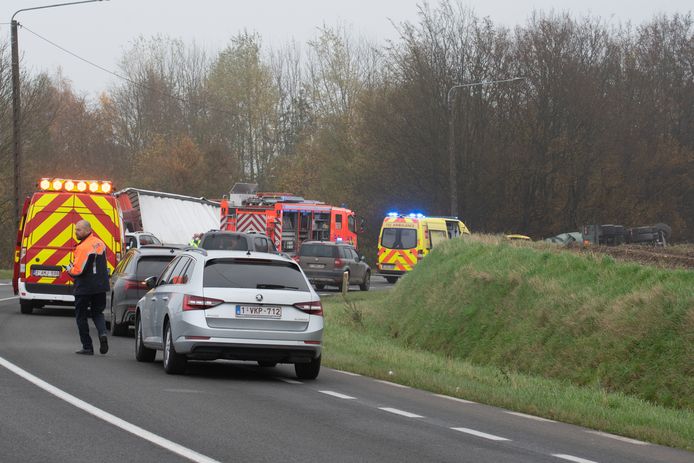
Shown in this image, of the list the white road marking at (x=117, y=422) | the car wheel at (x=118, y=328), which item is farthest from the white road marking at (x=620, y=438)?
the car wheel at (x=118, y=328)

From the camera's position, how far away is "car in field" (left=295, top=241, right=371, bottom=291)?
1702 inches

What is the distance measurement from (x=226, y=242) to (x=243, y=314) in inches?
696

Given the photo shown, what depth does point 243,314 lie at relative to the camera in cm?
1487

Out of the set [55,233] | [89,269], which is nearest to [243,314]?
[89,269]

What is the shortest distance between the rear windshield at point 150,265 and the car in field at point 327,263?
20.7m

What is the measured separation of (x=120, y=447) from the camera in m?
9.41

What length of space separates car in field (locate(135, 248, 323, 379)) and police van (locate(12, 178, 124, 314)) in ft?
40.7

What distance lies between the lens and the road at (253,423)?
31.1 ft

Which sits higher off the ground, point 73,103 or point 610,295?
point 73,103

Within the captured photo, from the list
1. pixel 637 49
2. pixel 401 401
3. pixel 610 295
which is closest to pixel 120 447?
pixel 401 401

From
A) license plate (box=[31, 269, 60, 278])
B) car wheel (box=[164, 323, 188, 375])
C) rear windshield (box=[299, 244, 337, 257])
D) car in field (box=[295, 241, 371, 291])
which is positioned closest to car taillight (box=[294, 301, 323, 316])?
car wheel (box=[164, 323, 188, 375])

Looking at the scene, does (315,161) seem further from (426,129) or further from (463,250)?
(463,250)

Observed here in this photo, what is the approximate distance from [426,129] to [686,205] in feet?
52.9

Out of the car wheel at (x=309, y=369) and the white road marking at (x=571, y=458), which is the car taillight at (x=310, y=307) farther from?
the white road marking at (x=571, y=458)
